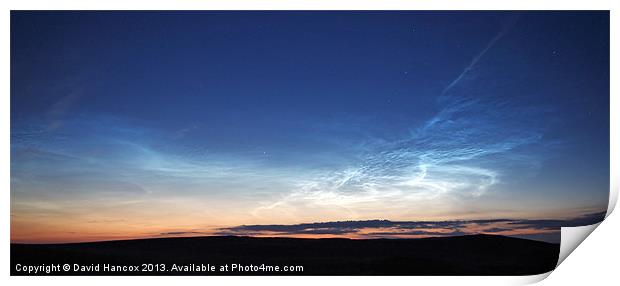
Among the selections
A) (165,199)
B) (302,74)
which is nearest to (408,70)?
(302,74)

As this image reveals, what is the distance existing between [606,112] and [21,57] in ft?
14.1

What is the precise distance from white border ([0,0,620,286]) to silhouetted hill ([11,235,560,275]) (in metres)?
0.07

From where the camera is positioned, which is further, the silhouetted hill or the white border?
the silhouetted hill

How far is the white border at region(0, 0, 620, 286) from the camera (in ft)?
14.5

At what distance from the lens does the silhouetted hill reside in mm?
4645

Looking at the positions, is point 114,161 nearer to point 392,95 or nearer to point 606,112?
point 392,95

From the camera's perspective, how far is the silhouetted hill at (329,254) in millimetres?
4645
